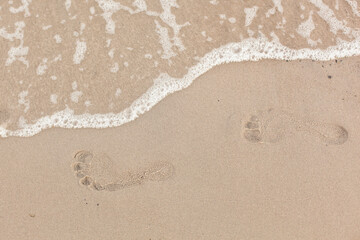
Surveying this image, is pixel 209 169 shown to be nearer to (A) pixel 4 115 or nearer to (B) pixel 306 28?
(B) pixel 306 28

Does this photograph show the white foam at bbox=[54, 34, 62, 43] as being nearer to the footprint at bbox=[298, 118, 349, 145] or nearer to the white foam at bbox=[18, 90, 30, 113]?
the white foam at bbox=[18, 90, 30, 113]

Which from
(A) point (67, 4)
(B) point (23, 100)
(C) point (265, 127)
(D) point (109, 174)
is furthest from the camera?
(A) point (67, 4)

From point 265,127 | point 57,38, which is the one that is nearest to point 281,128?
point 265,127

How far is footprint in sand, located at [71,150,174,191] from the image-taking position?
4.02 metres

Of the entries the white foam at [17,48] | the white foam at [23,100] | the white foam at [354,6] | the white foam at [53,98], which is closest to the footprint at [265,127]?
the white foam at [354,6]

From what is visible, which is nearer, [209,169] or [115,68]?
[209,169]

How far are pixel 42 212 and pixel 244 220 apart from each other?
3.08 m

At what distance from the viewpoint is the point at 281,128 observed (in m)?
4.17

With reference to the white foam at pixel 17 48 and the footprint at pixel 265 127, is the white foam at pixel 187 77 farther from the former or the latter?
the white foam at pixel 17 48

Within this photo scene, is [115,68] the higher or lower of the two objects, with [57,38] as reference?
higher

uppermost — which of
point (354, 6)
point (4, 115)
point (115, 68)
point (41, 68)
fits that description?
point (354, 6)

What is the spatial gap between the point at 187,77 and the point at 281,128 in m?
1.74

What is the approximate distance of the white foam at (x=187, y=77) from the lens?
4.20m

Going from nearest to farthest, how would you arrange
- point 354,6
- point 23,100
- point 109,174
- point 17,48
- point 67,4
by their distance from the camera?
point 109,174
point 23,100
point 17,48
point 67,4
point 354,6
